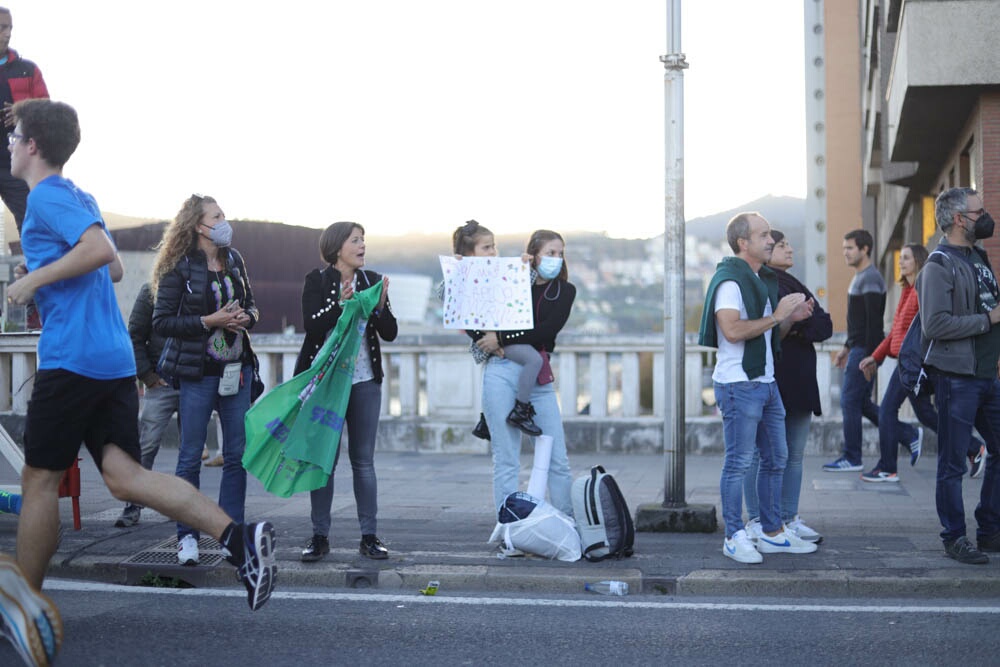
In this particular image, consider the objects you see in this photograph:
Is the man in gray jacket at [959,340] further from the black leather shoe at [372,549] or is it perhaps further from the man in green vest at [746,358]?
the black leather shoe at [372,549]

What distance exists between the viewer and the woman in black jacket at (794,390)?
732 centimetres

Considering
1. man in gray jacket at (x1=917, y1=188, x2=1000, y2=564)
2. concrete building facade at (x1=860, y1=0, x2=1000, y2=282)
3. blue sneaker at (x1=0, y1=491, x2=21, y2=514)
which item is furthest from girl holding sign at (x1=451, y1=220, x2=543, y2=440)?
concrete building facade at (x1=860, y1=0, x2=1000, y2=282)

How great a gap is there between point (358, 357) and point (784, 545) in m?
2.70

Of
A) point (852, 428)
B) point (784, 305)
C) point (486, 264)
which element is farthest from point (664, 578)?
point (852, 428)

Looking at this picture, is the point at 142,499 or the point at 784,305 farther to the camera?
the point at 784,305

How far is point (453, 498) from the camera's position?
9672 millimetres

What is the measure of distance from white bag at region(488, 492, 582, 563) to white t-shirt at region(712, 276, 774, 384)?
4.02 feet

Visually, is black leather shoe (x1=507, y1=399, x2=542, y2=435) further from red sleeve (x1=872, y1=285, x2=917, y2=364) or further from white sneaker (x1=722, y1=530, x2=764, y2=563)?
red sleeve (x1=872, y1=285, x2=917, y2=364)

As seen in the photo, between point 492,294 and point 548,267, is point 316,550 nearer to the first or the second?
point 492,294

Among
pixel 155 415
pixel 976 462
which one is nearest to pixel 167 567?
pixel 155 415

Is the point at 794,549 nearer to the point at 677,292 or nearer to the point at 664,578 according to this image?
the point at 664,578

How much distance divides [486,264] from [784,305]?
176cm

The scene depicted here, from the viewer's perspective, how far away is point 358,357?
6.95m

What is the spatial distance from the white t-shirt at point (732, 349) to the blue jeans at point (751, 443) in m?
0.04
